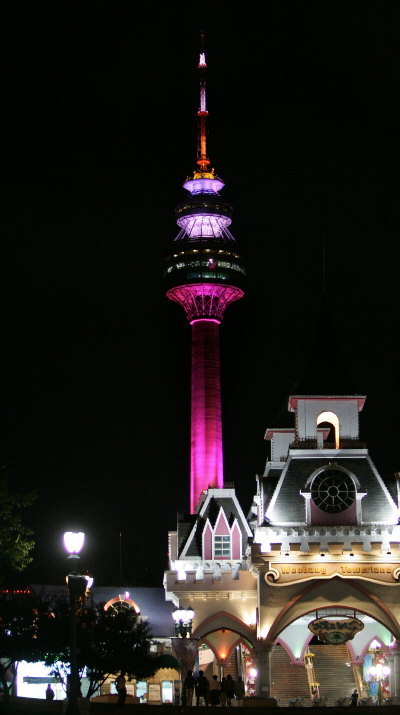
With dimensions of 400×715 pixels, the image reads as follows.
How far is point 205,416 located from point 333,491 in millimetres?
42732

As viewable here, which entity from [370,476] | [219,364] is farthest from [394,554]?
[219,364]

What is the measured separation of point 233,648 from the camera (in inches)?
2702

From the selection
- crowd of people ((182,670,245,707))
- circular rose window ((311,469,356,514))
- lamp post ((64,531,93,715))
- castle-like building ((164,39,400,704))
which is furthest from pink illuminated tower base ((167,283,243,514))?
lamp post ((64,531,93,715))

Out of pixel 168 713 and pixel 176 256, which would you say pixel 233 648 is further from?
pixel 176 256

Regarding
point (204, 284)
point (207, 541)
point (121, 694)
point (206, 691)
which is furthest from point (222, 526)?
point (204, 284)

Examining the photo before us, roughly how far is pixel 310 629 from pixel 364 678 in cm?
703

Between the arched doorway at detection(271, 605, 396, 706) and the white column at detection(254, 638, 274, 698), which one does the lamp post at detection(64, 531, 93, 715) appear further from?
the arched doorway at detection(271, 605, 396, 706)

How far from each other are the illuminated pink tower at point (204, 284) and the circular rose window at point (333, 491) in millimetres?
40101

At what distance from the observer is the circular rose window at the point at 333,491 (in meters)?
61.8

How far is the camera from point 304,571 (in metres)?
60.1

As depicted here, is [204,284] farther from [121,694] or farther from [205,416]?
[121,694]

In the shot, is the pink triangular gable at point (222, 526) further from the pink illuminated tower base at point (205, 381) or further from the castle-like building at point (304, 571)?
the pink illuminated tower base at point (205, 381)

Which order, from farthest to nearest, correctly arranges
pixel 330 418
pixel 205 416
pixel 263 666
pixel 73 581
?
pixel 205 416 → pixel 330 418 → pixel 263 666 → pixel 73 581

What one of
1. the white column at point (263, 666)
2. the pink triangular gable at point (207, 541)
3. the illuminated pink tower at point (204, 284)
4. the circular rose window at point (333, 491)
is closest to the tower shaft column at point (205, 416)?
the illuminated pink tower at point (204, 284)
